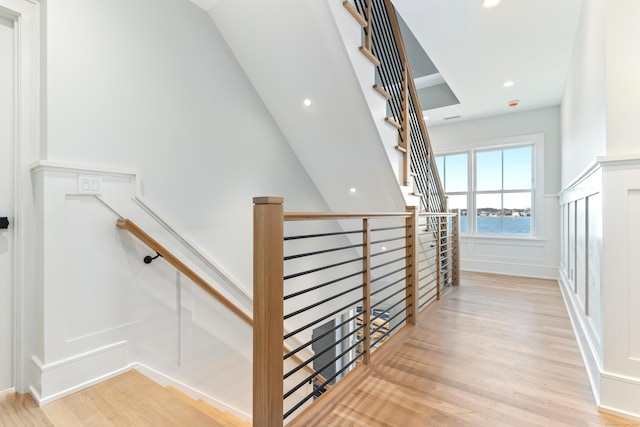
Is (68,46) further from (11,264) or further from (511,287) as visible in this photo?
(511,287)

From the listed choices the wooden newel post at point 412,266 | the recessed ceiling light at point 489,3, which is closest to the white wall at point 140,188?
the wooden newel post at point 412,266

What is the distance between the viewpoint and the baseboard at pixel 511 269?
15.4 ft

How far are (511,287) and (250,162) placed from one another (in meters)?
3.77

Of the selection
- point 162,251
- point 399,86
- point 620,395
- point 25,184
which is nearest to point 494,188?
point 399,86

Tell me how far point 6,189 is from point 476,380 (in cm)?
293

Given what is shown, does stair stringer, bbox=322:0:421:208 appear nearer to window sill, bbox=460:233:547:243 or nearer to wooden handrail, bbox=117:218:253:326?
wooden handrail, bbox=117:218:253:326

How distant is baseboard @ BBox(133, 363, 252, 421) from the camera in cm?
203

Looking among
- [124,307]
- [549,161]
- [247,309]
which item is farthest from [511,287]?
[124,307]

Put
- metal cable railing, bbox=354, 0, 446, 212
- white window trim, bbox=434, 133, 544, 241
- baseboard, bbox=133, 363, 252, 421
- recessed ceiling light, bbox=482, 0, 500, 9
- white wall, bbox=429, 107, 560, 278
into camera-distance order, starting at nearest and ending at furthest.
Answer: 1. baseboard, bbox=133, 363, 252, 421
2. recessed ceiling light, bbox=482, 0, 500, 9
3. metal cable railing, bbox=354, 0, 446, 212
4. white wall, bbox=429, 107, 560, 278
5. white window trim, bbox=434, 133, 544, 241

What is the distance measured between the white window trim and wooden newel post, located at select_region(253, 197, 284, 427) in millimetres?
5018

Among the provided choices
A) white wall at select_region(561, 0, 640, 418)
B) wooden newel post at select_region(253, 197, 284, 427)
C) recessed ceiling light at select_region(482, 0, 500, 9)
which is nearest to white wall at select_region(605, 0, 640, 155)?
white wall at select_region(561, 0, 640, 418)

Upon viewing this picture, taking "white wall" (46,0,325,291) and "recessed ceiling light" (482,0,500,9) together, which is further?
"recessed ceiling light" (482,0,500,9)

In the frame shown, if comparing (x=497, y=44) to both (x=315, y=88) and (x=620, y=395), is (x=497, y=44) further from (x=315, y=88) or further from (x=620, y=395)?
(x=620, y=395)

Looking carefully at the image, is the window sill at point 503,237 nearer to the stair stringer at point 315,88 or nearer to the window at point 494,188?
the window at point 494,188
